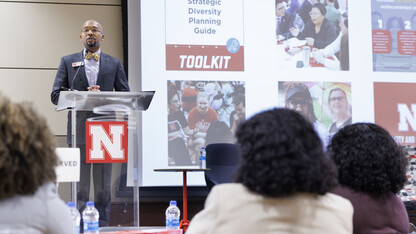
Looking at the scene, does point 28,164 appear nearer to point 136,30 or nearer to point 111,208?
point 111,208

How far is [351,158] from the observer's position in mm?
1785

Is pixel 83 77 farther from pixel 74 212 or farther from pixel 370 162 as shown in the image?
pixel 370 162

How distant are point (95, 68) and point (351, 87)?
2511 millimetres

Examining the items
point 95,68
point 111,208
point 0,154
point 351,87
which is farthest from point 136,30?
point 0,154

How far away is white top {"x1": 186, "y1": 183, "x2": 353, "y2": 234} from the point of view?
1.32 m

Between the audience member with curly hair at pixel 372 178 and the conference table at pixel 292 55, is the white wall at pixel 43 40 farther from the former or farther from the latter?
the audience member with curly hair at pixel 372 178

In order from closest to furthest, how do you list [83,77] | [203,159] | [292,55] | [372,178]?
[372,178] → [83,77] → [203,159] → [292,55]

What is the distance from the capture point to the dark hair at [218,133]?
4766mm

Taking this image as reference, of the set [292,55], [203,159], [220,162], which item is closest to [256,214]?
[220,162]

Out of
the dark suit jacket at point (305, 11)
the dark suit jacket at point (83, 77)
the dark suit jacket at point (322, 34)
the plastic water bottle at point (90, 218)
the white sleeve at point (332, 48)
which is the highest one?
the dark suit jacket at point (305, 11)

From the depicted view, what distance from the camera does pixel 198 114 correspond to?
15.7ft

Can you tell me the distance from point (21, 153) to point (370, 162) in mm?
1147

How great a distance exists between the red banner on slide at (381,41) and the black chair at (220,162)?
1.82 meters

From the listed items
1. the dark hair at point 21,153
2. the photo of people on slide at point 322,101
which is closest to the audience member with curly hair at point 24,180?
the dark hair at point 21,153
